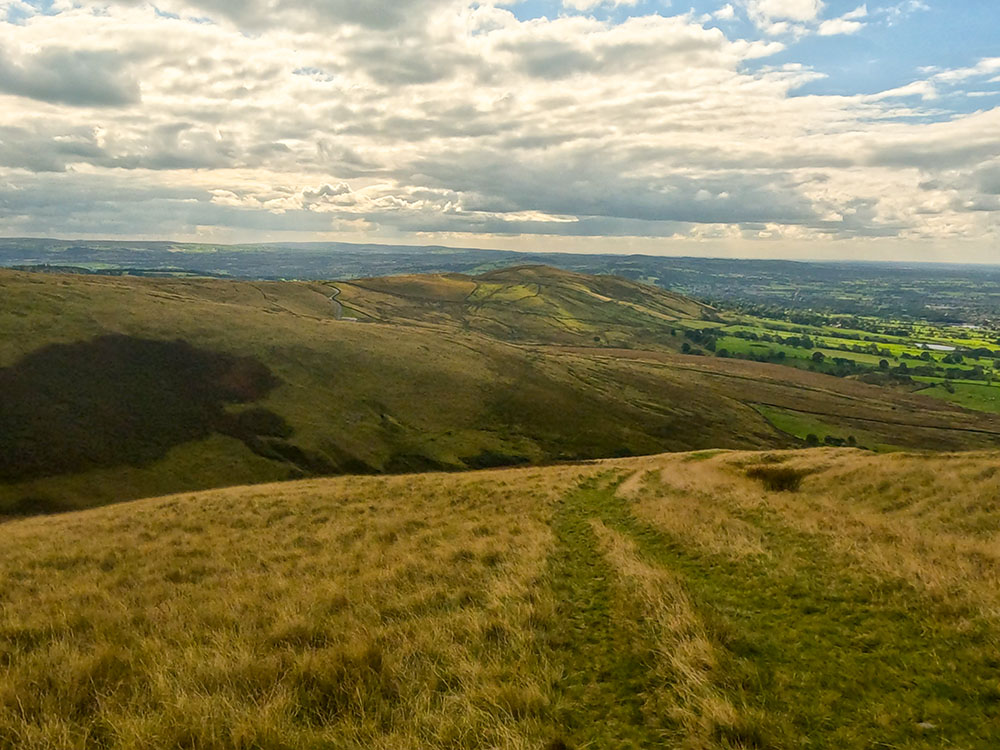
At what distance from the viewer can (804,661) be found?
7359 millimetres

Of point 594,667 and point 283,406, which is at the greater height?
point 594,667

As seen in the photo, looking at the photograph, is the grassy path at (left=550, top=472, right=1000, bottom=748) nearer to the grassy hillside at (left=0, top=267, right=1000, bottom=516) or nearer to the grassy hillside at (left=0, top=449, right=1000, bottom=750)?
the grassy hillside at (left=0, top=449, right=1000, bottom=750)

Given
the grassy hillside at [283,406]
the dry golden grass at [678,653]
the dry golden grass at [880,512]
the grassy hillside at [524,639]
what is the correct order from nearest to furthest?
the dry golden grass at [678,653] < the grassy hillside at [524,639] < the dry golden grass at [880,512] < the grassy hillside at [283,406]

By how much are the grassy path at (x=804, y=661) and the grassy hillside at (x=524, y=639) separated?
36mm

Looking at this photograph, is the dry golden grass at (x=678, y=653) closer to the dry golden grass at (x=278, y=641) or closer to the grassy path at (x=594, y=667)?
the grassy path at (x=594, y=667)

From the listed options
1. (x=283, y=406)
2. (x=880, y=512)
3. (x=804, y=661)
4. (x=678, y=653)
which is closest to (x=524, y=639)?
(x=678, y=653)

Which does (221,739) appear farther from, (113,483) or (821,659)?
(113,483)

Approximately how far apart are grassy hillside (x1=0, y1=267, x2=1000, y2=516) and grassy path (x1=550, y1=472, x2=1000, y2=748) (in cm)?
5471

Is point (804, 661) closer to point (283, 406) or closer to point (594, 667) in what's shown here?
point (594, 667)

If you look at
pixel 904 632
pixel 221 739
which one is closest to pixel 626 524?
pixel 904 632

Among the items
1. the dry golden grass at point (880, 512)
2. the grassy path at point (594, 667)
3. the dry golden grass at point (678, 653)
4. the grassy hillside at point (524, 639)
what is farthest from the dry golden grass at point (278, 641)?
the dry golden grass at point (880, 512)

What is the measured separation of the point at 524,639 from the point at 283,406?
69751mm

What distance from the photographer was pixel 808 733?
5742mm

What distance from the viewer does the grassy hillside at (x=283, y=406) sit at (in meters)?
55.4
